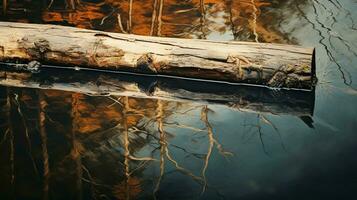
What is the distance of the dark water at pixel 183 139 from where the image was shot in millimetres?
3111

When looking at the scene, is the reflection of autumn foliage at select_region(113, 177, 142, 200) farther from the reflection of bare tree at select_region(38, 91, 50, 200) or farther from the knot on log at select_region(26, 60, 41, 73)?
the knot on log at select_region(26, 60, 41, 73)

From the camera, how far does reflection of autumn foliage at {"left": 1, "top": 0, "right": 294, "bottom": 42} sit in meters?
6.34

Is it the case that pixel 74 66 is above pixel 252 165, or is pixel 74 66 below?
above

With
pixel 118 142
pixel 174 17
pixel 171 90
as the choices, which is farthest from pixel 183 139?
pixel 174 17

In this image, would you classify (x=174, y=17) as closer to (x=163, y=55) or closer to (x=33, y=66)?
(x=163, y=55)

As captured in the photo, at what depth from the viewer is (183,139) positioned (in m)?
3.79

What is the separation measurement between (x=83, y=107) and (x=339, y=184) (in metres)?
2.73

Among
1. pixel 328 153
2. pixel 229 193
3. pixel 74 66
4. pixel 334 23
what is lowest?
pixel 229 193

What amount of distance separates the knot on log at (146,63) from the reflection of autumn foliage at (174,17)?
1.47 m

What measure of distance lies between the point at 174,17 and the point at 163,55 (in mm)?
2315

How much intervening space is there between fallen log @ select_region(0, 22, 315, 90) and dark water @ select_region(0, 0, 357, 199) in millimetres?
171

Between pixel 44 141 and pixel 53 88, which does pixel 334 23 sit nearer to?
pixel 53 88

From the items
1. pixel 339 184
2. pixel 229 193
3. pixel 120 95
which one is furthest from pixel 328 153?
pixel 120 95

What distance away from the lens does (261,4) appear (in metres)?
7.35
